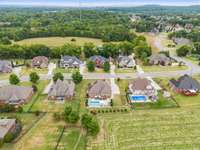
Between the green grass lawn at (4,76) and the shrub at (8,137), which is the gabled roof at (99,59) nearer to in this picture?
the green grass lawn at (4,76)

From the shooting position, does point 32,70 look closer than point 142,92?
No

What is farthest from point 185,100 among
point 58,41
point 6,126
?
point 58,41

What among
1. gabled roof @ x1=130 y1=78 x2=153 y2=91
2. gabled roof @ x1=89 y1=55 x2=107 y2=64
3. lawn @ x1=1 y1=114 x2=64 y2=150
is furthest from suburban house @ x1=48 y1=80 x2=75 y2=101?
gabled roof @ x1=89 y1=55 x2=107 y2=64

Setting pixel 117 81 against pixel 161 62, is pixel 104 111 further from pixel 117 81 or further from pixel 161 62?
pixel 161 62

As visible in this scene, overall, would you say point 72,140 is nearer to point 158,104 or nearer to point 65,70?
point 158,104

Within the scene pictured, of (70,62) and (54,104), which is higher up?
(54,104)

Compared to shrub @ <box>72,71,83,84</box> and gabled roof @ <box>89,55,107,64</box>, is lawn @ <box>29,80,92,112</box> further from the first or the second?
gabled roof @ <box>89,55,107,64</box>
